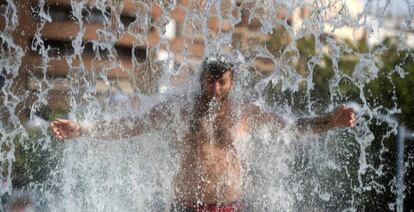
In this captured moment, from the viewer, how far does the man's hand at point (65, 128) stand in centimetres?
402

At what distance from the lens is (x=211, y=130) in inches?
162

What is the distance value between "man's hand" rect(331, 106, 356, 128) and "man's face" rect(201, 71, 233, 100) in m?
0.75

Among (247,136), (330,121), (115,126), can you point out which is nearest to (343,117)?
(330,121)

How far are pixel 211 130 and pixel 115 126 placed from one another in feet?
2.19

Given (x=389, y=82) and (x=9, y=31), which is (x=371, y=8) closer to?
(x=389, y=82)

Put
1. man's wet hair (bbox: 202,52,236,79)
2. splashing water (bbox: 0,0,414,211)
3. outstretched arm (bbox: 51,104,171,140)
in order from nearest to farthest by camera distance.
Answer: man's wet hair (bbox: 202,52,236,79)
outstretched arm (bbox: 51,104,171,140)
splashing water (bbox: 0,0,414,211)

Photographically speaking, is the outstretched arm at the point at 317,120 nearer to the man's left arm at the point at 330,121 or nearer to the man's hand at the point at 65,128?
the man's left arm at the point at 330,121

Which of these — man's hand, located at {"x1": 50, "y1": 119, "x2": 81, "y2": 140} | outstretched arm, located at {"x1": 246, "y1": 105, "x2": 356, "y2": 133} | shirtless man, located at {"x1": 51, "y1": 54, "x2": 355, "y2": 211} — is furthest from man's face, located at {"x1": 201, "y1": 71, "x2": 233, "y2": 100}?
man's hand, located at {"x1": 50, "y1": 119, "x2": 81, "y2": 140}

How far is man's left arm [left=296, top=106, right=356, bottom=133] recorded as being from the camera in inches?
158

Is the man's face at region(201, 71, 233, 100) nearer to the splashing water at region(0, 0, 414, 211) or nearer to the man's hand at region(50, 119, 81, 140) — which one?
the splashing water at region(0, 0, 414, 211)

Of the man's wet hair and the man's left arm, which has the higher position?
the man's wet hair

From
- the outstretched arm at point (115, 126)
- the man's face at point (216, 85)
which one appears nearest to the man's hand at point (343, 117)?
the man's face at point (216, 85)

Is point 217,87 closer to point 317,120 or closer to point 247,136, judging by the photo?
point 247,136

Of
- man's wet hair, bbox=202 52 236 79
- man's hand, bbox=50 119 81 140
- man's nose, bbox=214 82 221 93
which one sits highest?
man's wet hair, bbox=202 52 236 79
